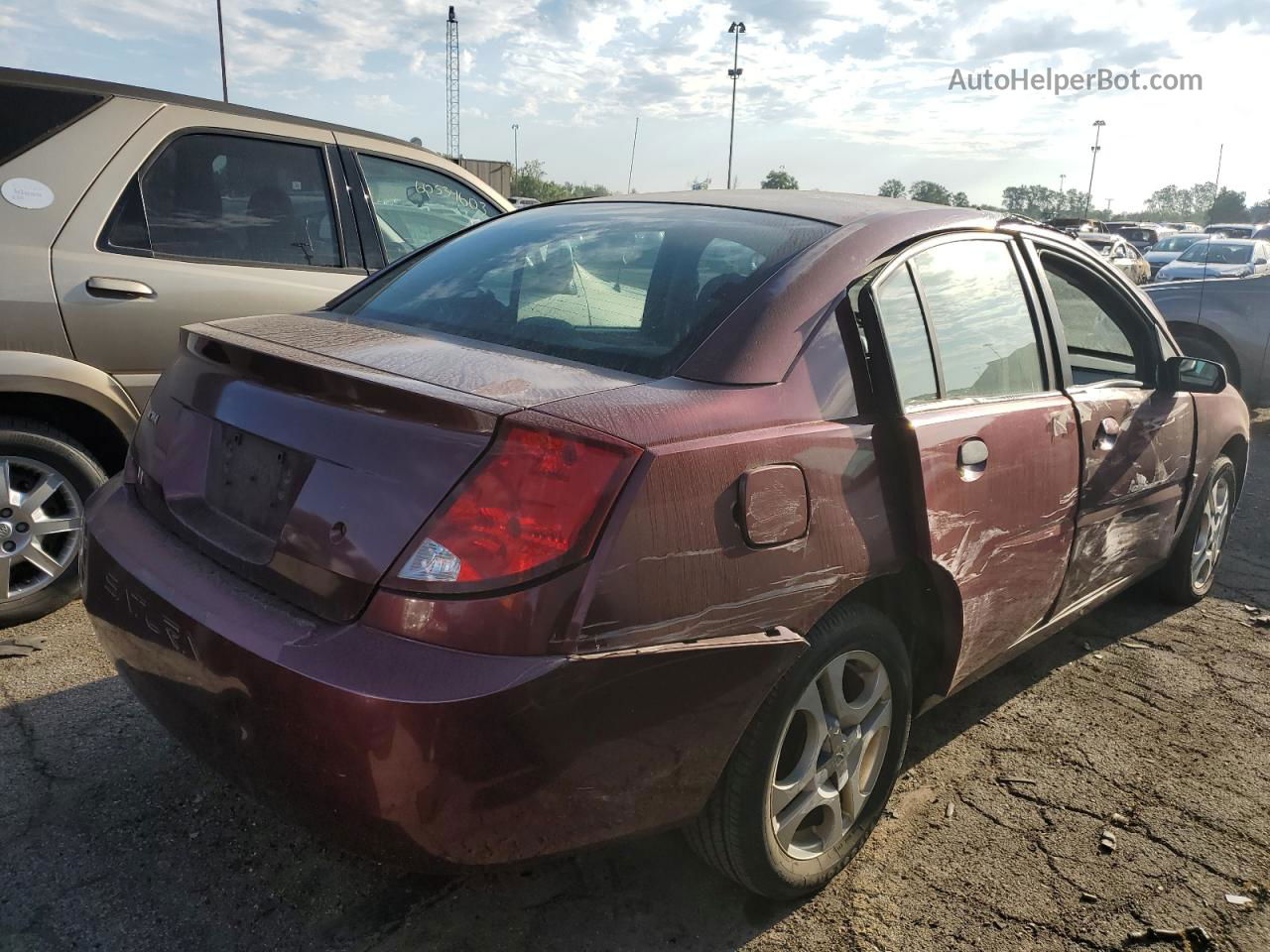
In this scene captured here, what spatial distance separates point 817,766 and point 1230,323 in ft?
26.3

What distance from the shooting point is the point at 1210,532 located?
4340 mm

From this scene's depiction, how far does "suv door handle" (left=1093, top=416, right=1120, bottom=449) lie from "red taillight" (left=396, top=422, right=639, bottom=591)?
1999mm

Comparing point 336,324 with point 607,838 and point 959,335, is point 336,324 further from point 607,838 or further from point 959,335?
point 959,335

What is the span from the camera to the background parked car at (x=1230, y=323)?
8325 mm

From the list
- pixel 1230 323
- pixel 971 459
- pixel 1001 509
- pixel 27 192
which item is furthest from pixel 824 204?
pixel 1230 323

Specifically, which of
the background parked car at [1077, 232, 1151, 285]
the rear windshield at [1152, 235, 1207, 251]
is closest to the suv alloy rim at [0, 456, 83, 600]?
the background parked car at [1077, 232, 1151, 285]

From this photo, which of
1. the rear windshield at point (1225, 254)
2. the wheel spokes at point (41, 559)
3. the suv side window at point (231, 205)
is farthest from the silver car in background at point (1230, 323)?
the rear windshield at point (1225, 254)

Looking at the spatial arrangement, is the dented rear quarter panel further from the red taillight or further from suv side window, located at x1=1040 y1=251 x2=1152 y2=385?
suv side window, located at x1=1040 y1=251 x2=1152 y2=385

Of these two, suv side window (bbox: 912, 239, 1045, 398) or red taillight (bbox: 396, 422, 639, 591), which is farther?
suv side window (bbox: 912, 239, 1045, 398)

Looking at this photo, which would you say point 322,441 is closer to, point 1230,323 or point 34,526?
point 34,526

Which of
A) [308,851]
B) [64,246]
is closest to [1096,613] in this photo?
[308,851]

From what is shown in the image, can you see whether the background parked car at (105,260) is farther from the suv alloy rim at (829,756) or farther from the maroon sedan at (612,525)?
the suv alloy rim at (829,756)

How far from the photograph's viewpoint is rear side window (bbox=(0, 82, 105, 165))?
340 cm

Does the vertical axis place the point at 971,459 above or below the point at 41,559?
above
